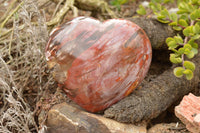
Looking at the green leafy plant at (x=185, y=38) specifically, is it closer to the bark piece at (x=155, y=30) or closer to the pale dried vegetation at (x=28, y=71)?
the bark piece at (x=155, y=30)

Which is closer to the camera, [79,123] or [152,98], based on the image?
[79,123]

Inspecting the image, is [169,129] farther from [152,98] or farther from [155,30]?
[155,30]

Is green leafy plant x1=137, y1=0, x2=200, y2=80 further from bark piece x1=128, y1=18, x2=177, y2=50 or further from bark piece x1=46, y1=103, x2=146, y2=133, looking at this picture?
bark piece x1=46, y1=103, x2=146, y2=133

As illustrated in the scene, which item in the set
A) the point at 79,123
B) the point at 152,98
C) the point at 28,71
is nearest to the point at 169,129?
the point at 152,98

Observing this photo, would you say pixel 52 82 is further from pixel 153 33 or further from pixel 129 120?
pixel 153 33

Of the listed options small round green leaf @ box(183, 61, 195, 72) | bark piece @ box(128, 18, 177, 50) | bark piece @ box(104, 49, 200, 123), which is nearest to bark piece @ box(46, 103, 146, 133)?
bark piece @ box(104, 49, 200, 123)
